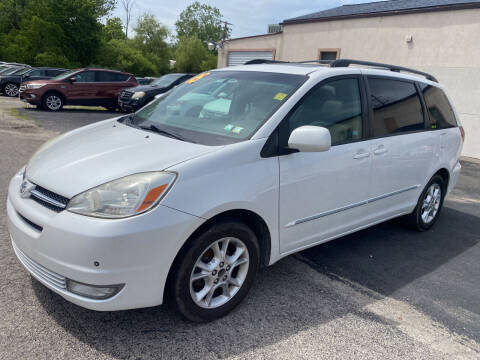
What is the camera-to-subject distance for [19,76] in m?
19.5

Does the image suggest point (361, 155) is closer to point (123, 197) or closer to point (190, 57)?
point (123, 197)

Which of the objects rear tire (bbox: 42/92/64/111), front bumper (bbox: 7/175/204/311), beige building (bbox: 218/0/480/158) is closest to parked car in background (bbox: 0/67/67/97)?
rear tire (bbox: 42/92/64/111)

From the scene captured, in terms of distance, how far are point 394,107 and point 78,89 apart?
1369 cm

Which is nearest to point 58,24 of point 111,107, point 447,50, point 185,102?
point 111,107

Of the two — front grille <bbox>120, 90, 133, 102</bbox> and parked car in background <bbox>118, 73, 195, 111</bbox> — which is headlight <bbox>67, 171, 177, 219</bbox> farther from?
front grille <bbox>120, 90, 133, 102</bbox>

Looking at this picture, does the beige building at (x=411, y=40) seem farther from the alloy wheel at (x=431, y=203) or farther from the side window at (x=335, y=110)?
the side window at (x=335, y=110)

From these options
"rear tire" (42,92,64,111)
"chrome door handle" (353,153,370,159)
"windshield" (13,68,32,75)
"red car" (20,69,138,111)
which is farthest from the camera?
"windshield" (13,68,32,75)

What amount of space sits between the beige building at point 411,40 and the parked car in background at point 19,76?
32.6 ft

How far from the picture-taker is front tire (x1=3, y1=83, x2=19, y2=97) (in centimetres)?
1941

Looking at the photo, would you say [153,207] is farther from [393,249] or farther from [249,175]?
[393,249]

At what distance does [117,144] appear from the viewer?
118 inches

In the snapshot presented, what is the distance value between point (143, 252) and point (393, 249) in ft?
9.93

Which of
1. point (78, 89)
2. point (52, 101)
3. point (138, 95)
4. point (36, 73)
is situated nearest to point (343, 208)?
point (138, 95)

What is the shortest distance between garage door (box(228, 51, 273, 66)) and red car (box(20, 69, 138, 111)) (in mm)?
6632
